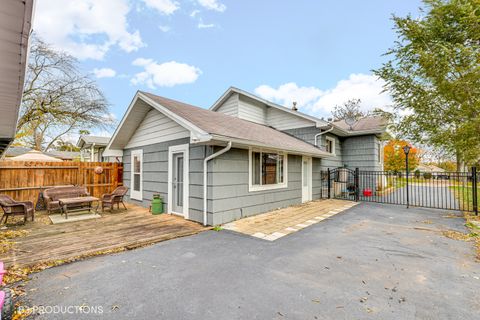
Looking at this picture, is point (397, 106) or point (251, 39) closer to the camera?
point (397, 106)

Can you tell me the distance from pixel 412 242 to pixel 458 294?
224 centimetres

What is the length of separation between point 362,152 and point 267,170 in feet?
26.0

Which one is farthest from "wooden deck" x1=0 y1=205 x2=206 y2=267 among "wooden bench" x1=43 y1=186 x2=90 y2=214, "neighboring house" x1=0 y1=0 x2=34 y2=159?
"neighboring house" x1=0 y1=0 x2=34 y2=159

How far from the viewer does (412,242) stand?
4781 millimetres

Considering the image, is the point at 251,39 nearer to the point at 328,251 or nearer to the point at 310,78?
the point at 310,78

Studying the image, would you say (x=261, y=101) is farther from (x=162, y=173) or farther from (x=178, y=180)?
(x=178, y=180)

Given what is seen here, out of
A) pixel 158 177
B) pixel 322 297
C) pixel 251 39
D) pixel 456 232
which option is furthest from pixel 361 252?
pixel 251 39

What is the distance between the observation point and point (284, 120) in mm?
11797

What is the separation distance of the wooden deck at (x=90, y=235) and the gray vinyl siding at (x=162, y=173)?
0.62 meters

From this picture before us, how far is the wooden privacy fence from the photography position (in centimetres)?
771

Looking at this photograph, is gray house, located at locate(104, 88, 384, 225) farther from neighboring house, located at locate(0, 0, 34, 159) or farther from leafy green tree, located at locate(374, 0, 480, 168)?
neighboring house, located at locate(0, 0, 34, 159)

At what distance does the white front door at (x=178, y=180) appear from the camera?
6.68m

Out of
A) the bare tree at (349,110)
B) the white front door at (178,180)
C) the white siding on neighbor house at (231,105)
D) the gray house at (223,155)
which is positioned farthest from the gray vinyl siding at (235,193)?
the bare tree at (349,110)

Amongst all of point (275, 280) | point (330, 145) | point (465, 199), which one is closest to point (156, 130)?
point (275, 280)
